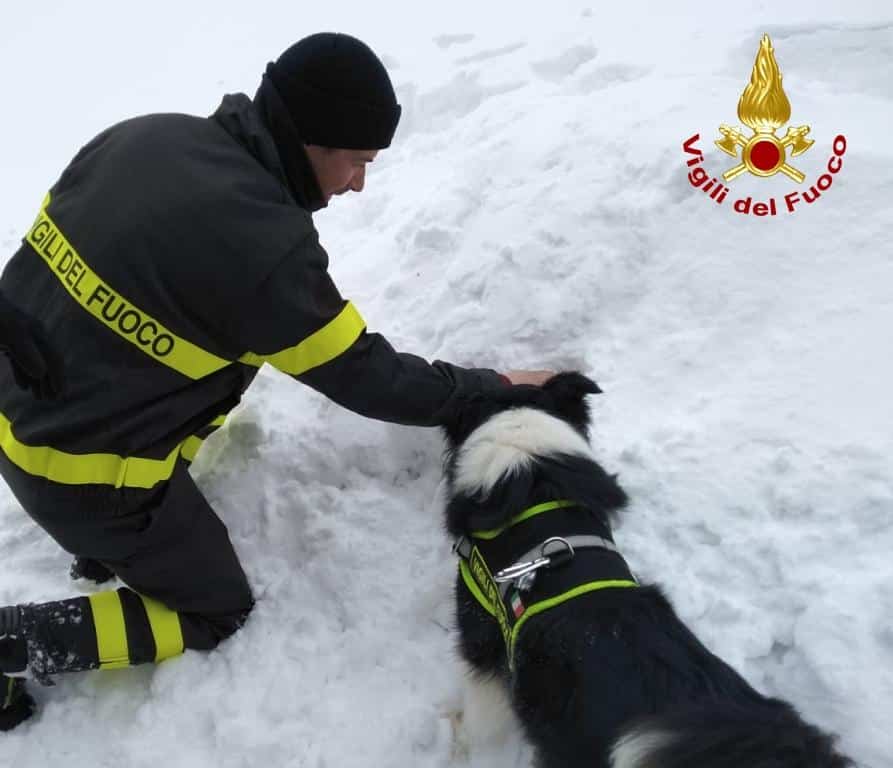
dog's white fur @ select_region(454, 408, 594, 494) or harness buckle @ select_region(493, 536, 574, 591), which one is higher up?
dog's white fur @ select_region(454, 408, 594, 494)

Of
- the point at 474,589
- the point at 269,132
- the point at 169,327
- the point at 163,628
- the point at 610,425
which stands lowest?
the point at 610,425

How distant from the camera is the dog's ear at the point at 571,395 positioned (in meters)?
2.33

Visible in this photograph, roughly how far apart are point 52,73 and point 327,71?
848 centimetres

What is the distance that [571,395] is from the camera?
2.34 m

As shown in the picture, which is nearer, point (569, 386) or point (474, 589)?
point (474, 589)

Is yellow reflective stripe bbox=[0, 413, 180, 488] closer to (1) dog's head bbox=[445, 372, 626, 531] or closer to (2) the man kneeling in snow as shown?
(2) the man kneeling in snow

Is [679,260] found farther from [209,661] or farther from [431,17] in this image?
[431,17]

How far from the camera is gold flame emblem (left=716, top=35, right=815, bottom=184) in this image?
311cm

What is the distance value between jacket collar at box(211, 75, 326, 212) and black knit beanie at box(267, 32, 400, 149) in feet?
0.10

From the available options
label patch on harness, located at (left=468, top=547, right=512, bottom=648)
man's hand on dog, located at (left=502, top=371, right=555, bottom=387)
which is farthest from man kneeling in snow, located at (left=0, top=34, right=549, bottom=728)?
label patch on harness, located at (left=468, top=547, right=512, bottom=648)

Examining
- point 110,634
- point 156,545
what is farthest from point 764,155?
point 110,634

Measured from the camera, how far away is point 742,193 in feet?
10.1

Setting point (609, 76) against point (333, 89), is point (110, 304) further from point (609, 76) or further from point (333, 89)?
point (609, 76)

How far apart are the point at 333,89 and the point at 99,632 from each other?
1808 mm
